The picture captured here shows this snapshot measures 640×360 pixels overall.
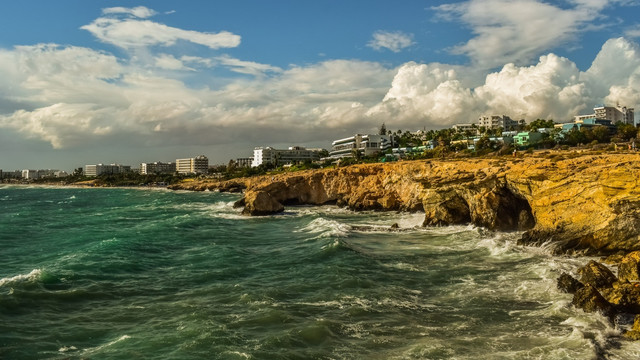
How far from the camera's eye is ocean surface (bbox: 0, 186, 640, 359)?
14.9 metres

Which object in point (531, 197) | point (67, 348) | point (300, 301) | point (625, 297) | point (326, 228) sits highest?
point (531, 197)

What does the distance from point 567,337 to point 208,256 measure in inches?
889

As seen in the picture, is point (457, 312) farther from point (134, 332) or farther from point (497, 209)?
point (497, 209)

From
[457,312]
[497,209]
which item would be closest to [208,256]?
[457,312]

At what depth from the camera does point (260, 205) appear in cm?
5916

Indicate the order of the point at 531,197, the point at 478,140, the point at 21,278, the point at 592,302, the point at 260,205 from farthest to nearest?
the point at 478,140
the point at 260,205
the point at 531,197
the point at 21,278
the point at 592,302

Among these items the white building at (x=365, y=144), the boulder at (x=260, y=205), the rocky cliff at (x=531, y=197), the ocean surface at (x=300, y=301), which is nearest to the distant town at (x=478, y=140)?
the white building at (x=365, y=144)

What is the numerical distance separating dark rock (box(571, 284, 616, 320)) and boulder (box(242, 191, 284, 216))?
44.7 m

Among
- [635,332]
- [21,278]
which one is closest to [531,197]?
[635,332]

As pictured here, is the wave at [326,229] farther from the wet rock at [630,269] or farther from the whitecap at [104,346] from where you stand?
the whitecap at [104,346]

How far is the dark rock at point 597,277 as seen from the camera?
19.1m

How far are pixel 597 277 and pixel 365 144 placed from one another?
6013 inches

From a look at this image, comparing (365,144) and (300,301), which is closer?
(300,301)

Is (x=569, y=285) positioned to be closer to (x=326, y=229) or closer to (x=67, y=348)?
(x=67, y=348)
